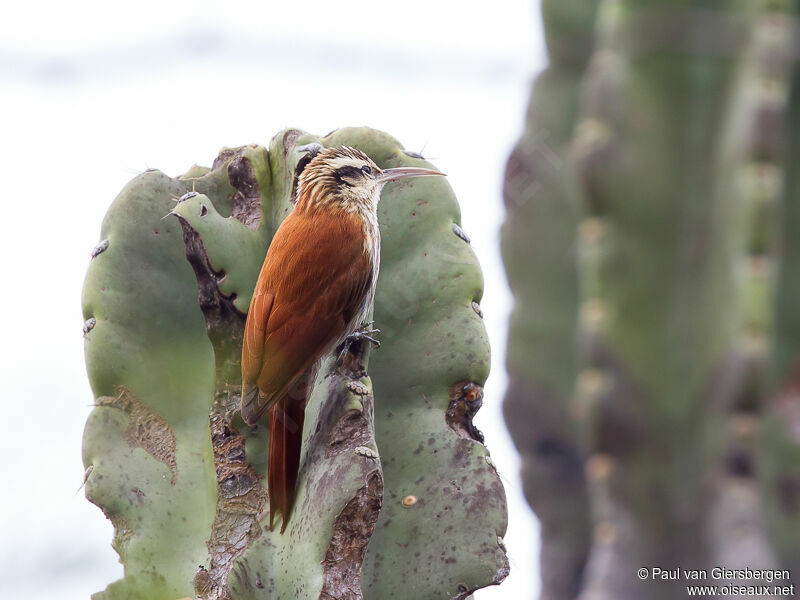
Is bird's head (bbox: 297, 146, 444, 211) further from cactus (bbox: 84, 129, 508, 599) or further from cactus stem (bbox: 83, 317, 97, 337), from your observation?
cactus stem (bbox: 83, 317, 97, 337)

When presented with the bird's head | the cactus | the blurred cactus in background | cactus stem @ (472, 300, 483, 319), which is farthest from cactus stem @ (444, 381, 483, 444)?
the blurred cactus in background

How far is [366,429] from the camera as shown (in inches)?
87.4

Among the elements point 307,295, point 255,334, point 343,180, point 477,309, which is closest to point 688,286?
point 477,309

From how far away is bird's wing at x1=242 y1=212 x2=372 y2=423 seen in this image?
100 inches

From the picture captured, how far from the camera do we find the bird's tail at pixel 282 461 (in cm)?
235

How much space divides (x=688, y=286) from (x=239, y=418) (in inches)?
51.5

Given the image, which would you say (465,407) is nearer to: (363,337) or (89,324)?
(363,337)

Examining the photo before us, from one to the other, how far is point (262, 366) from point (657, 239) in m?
1.22

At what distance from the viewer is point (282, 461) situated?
238 cm

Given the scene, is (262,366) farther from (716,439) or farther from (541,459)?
(716,439)

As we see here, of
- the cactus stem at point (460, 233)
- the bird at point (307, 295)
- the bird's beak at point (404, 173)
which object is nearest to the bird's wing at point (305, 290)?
the bird at point (307, 295)

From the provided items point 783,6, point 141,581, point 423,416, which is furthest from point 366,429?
point 783,6

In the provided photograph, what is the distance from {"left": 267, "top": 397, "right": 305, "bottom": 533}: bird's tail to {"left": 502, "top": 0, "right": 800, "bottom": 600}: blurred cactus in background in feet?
3.13

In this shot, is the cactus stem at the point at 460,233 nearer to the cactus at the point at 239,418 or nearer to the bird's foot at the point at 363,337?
the cactus at the point at 239,418
